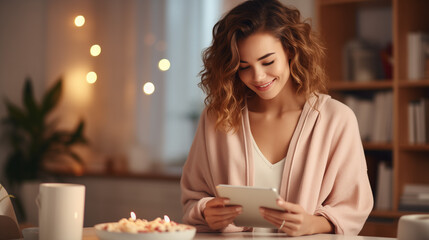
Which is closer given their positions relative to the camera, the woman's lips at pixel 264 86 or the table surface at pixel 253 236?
the table surface at pixel 253 236

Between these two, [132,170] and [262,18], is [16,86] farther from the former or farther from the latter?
[262,18]

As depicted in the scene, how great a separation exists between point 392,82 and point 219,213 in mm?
2020

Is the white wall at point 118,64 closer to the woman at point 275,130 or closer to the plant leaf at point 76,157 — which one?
the plant leaf at point 76,157

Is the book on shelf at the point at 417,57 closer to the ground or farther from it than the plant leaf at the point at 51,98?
farther from it

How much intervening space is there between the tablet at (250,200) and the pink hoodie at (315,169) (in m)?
0.17

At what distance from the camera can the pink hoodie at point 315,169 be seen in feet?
5.79

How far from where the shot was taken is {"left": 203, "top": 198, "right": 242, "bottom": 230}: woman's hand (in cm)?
155

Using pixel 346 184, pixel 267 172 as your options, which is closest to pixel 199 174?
pixel 267 172

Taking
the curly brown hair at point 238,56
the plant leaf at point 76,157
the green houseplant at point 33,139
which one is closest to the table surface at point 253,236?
the curly brown hair at point 238,56

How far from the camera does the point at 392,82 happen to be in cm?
327

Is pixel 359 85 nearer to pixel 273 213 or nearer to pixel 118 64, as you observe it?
pixel 273 213

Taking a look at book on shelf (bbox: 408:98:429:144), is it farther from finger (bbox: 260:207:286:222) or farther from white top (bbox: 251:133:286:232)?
finger (bbox: 260:207:286:222)

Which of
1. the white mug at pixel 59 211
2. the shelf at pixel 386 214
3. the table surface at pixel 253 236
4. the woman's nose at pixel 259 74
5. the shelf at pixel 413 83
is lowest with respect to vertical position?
the shelf at pixel 386 214

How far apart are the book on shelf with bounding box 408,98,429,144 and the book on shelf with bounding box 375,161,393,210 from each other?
0.22 metres
